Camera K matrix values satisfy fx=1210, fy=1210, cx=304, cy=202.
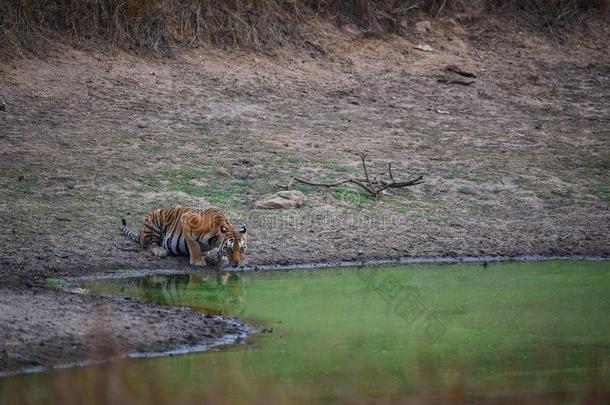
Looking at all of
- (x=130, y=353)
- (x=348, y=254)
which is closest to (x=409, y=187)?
(x=348, y=254)

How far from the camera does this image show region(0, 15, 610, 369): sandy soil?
11961 millimetres

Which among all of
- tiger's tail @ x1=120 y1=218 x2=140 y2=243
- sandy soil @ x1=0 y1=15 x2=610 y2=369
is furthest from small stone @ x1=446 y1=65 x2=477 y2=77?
tiger's tail @ x1=120 y1=218 x2=140 y2=243

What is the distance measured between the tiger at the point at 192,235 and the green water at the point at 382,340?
0.32m

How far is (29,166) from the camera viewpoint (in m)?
13.3

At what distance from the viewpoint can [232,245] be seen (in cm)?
1154

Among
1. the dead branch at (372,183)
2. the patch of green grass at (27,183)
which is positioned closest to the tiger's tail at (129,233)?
the patch of green grass at (27,183)

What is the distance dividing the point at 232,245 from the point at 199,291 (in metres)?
0.85

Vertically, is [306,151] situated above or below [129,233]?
above

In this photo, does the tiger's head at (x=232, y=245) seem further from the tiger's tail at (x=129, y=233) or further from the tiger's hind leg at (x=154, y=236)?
the tiger's tail at (x=129, y=233)

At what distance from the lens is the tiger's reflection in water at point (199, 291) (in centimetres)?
1024

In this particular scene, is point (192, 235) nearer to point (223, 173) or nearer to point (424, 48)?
point (223, 173)

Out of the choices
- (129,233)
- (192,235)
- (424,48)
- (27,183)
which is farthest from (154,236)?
(424,48)

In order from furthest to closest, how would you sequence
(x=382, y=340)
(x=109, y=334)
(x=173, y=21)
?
(x=173, y=21), (x=382, y=340), (x=109, y=334)

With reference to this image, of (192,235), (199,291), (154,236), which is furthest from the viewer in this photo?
(154,236)
